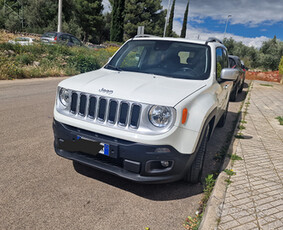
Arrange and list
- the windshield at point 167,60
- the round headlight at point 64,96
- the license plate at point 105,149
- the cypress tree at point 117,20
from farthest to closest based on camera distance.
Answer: the cypress tree at point 117,20
the windshield at point 167,60
the round headlight at point 64,96
the license plate at point 105,149

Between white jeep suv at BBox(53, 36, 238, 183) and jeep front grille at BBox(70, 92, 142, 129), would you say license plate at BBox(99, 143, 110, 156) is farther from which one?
jeep front grille at BBox(70, 92, 142, 129)

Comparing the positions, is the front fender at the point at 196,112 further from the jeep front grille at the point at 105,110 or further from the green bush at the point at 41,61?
the green bush at the point at 41,61

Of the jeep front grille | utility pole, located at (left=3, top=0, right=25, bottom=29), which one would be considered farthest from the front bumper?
utility pole, located at (left=3, top=0, right=25, bottom=29)

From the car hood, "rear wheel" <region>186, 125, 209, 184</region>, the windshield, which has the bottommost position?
"rear wheel" <region>186, 125, 209, 184</region>

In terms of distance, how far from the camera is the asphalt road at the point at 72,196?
97.3 inches

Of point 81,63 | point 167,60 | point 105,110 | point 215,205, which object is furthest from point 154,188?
point 81,63

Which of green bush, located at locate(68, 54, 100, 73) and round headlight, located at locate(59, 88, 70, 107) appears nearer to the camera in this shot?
round headlight, located at locate(59, 88, 70, 107)

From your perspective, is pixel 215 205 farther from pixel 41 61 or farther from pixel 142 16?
pixel 142 16

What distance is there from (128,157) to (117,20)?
3739 cm

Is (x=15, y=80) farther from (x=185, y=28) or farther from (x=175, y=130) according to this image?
(x=185, y=28)

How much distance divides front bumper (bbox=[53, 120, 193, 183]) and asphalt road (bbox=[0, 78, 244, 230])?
39cm

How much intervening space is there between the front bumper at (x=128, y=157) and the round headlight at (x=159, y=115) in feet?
0.79

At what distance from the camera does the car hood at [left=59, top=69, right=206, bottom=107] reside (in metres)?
2.60

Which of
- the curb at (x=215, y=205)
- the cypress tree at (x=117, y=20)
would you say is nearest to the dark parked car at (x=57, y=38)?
the curb at (x=215, y=205)
